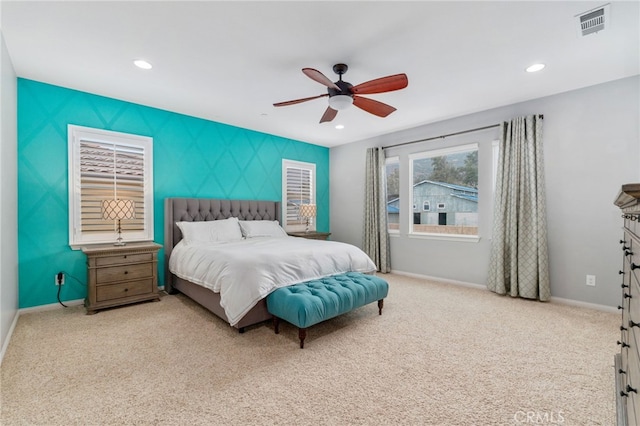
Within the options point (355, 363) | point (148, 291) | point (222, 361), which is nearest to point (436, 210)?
point (355, 363)

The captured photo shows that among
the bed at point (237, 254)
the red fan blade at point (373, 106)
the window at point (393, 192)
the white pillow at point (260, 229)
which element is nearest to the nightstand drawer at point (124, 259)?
the bed at point (237, 254)

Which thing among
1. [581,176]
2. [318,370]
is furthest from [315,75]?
[581,176]

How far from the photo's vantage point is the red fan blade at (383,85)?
239 centimetres

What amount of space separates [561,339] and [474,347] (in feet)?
2.84

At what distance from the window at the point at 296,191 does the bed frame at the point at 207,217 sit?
41 centimetres

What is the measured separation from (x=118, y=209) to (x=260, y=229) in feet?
6.21

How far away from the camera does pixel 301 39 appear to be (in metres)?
2.43

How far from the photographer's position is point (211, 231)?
408cm

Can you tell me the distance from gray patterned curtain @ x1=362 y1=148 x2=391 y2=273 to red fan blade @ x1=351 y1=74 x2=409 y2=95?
2879 millimetres

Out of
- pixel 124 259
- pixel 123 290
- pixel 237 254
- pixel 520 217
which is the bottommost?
pixel 123 290

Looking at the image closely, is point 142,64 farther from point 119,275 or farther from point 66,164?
point 119,275

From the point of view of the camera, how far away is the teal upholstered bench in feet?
7.72

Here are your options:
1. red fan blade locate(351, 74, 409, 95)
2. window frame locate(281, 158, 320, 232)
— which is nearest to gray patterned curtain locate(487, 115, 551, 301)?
red fan blade locate(351, 74, 409, 95)

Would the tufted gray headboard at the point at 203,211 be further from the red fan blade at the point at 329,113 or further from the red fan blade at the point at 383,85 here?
the red fan blade at the point at 383,85
